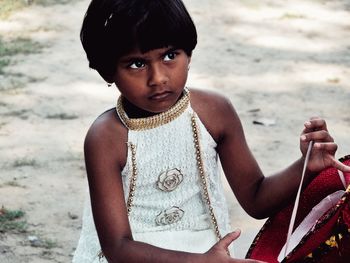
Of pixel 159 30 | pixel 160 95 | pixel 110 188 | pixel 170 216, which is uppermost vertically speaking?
pixel 159 30

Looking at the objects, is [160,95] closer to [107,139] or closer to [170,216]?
[107,139]

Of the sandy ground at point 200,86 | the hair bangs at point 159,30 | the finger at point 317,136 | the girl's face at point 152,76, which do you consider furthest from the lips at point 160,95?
the sandy ground at point 200,86

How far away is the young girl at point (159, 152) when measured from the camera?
75.9 inches

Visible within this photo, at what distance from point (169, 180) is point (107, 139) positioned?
0.20 metres

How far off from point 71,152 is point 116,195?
1.97m

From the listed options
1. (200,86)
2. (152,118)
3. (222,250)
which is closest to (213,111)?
(152,118)

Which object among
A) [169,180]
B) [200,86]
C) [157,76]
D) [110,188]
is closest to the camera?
[157,76]

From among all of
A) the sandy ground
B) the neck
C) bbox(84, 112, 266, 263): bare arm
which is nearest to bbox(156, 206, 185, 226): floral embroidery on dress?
bbox(84, 112, 266, 263): bare arm

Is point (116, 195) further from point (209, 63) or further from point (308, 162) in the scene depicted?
point (209, 63)

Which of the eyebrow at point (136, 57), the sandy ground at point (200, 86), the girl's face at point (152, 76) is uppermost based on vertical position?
the eyebrow at point (136, 57)

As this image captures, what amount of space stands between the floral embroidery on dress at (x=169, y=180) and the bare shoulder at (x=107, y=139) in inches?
4.6

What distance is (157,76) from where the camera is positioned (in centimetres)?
190

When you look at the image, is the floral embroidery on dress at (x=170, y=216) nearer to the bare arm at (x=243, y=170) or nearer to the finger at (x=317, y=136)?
the bare arm at (x=243, y=170)

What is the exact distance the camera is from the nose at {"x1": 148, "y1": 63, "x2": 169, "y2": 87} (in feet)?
6.24
